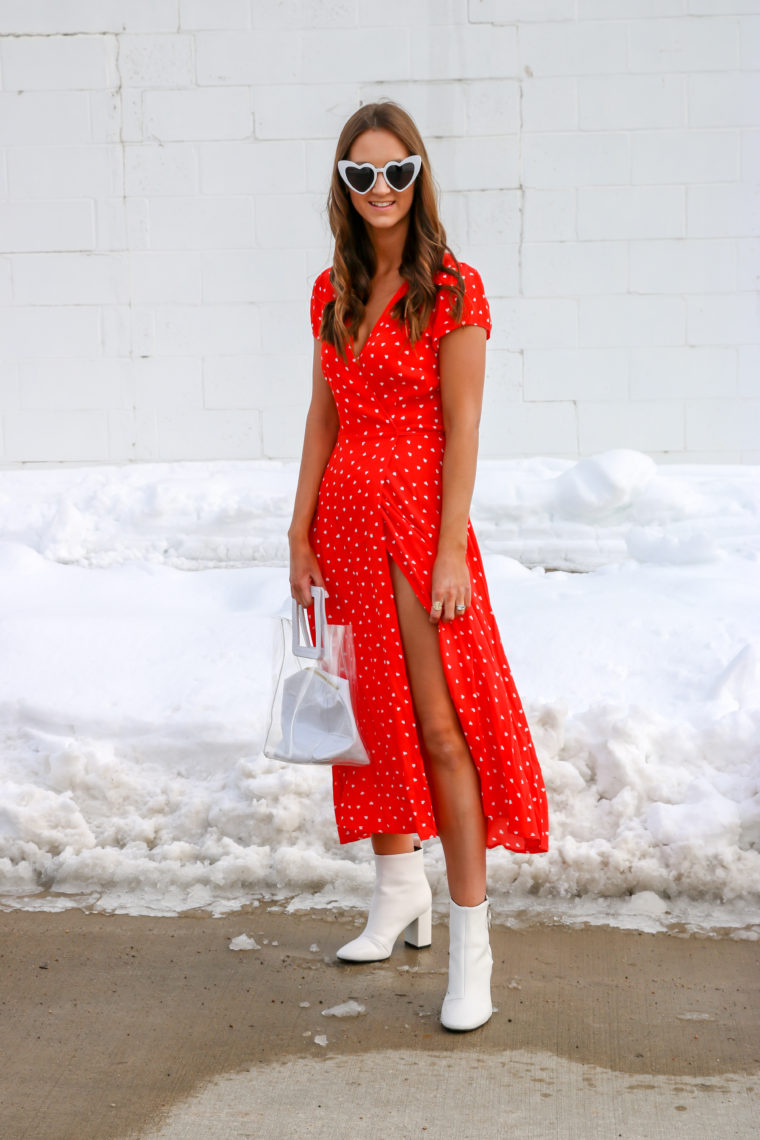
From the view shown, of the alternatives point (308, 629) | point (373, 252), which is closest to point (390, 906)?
point (308, 629)

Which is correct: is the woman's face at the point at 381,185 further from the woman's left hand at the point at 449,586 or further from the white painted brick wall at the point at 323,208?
the white painted brick wall at the point at 323,208

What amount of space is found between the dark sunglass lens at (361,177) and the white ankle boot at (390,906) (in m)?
1.33

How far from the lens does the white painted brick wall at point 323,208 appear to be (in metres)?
4.95

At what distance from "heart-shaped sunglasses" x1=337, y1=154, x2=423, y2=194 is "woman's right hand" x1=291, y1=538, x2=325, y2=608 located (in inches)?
27.5

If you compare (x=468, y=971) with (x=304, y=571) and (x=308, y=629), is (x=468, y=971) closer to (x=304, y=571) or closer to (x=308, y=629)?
(x=308, y=629)

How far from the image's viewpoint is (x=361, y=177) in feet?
6.88

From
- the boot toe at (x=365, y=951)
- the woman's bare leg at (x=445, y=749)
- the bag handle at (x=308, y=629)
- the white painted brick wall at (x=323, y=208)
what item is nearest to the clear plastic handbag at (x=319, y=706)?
the bag handle at (x=308, y=629)

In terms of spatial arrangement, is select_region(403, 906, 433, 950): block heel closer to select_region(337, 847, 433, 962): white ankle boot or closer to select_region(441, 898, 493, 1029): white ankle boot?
select_region(337, 847, 433, 962): white ankle boot

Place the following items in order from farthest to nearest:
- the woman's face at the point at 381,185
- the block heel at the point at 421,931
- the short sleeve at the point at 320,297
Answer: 1. the block heel at the point at 421,931
2. the short sleeve at the point at 320,297
3. the woman's face at the point at 381,185

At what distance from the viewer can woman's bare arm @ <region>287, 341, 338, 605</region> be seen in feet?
7.45

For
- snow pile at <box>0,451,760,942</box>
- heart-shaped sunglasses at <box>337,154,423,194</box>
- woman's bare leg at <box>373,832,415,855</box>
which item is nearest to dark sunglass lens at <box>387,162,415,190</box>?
heart-shaped sunglasses at <box>337,154,423,194</box>

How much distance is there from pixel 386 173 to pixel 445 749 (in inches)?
42.4

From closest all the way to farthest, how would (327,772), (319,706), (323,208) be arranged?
(319,706), (327,772), (323,208)

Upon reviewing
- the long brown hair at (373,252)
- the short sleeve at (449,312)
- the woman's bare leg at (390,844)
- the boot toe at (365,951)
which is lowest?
the boot toe at (365,951)
